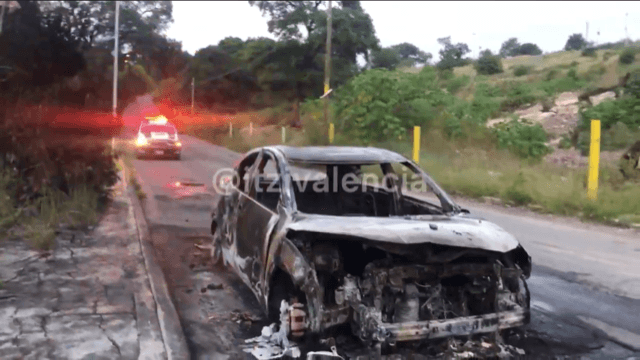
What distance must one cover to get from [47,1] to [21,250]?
18.8 ft

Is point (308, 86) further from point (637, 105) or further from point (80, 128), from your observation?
point (80, 128)

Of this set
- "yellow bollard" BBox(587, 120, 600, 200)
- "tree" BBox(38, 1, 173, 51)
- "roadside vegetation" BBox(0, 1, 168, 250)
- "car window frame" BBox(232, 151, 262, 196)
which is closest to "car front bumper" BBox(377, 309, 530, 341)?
"car window frame" BBox(232, 151, 262, 196)

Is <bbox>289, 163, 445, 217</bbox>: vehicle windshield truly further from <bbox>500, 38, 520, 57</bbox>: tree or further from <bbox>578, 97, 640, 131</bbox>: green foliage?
<bbox>500, 38, 520, 57</bbox>: tree

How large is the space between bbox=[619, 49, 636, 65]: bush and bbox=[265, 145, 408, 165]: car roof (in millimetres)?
35590

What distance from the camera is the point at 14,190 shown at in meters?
10.3

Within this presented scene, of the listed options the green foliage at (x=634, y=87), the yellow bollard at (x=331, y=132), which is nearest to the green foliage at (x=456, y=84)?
the yellow bollard at (x=331, y=132)

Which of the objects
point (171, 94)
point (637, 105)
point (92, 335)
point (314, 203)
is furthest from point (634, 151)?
point (171, 94)

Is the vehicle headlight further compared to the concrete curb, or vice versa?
the vehicle headlight

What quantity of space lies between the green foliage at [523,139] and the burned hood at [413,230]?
16.7m

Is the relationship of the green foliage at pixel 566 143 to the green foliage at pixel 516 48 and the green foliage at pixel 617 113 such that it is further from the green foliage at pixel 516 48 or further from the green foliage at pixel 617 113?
the green foliage at pixel 516 48

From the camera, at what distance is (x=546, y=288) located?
7.21 metres

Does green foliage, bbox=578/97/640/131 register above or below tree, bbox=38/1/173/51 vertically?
below

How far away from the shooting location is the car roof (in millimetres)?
6023

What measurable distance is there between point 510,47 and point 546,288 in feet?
302
